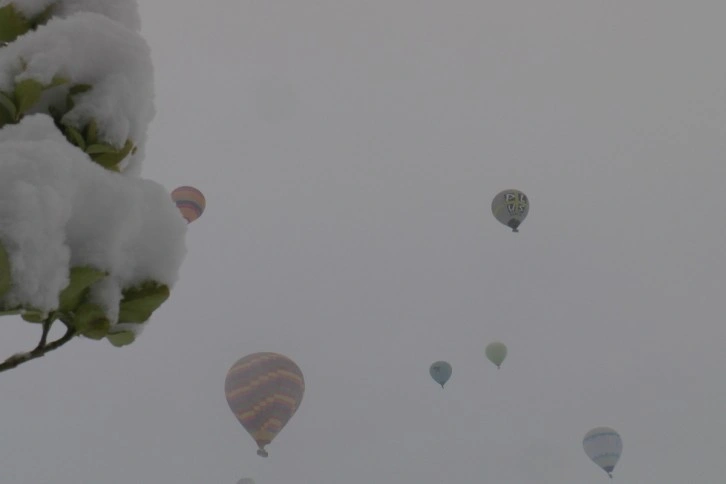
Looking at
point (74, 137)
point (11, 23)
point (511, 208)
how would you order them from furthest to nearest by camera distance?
point (511, 208), point (11, 23), point (74, 137)

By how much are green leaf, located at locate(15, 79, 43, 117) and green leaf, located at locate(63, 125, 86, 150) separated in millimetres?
110

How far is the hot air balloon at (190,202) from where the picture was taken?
30453mm

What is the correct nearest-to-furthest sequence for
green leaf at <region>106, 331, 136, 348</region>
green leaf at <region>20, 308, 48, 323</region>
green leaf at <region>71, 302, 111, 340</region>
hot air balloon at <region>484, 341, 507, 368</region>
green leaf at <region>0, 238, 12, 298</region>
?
green leaf at <region>0, 238, 12, 298</region>
green leaf at <region>20, 308, 48, 323</region>
green leaf at <region>71, 302, 111, 340</region>
green leaf at <region>106, 331, 136, 348</region>
hot air balloon at <region>484, 341, 507, 368</region>

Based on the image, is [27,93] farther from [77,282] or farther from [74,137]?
[77,282]

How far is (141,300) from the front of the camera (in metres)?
1.85

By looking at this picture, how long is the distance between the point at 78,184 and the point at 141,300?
0.35 m

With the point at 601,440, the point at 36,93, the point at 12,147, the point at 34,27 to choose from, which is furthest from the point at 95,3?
the point at 601,440

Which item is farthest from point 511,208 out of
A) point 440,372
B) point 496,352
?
point 440,372

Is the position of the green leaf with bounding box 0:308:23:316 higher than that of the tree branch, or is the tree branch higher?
the green leaf with bounding box 0:308:23:316

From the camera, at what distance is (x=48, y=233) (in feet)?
5.08

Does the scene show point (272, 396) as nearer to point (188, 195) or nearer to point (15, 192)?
point (188, 195)

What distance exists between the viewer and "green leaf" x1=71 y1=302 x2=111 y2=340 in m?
1.73

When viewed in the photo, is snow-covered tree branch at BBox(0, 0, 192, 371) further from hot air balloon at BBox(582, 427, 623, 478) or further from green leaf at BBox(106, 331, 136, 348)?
hot air balloon at BBox(582, 427, 623, 478)

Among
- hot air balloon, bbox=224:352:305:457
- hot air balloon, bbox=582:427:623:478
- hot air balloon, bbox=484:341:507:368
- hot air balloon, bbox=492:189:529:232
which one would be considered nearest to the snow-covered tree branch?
hot air balloon, bbox=224:352:305:457
